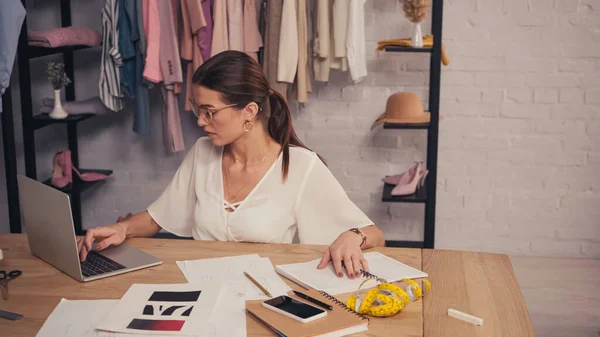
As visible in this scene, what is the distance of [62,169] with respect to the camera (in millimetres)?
4070

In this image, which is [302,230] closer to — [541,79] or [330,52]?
[330,52]

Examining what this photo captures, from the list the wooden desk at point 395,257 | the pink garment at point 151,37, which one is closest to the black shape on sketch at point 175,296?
the wooden desk at point 395,257

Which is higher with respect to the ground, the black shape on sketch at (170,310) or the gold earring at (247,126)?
the gold earring at (247,126)

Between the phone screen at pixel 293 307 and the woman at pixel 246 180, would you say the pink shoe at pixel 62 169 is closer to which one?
the woman at pixel 246 180

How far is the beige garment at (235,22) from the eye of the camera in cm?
377

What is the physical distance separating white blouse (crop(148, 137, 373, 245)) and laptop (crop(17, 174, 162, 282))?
0.34 m

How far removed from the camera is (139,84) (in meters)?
3.88

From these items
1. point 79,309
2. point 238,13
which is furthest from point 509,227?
point 79,309

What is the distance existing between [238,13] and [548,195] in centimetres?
192

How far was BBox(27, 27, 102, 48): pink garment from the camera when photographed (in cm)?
373

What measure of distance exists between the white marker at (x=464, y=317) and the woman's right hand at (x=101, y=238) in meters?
0.98

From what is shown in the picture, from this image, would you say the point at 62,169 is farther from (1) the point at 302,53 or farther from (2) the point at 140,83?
(1) the point at 302,53

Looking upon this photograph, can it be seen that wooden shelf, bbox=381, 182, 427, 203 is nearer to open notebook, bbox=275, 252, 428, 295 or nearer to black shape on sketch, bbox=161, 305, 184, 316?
open notebook, bbox=275, 252, 428, 295

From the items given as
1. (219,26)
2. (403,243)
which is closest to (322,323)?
(219,26)
